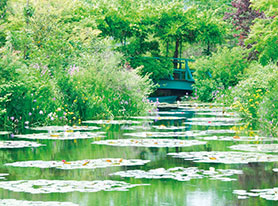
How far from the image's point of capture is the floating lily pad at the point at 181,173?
30.0 feet

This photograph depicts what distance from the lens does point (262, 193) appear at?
793cm

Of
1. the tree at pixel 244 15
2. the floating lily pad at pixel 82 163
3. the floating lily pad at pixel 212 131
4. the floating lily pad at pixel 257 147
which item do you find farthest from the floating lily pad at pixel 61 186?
the tree at pixel 244 15

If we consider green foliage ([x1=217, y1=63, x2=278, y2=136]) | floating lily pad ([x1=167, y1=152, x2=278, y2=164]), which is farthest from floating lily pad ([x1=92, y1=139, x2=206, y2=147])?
green foliage ([x1=217, y1=63, x2=278, y2=136])

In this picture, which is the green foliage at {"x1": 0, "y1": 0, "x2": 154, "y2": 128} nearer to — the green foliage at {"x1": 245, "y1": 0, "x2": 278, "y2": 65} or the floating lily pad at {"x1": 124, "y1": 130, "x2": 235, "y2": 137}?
the floating lily pad at {"x1": 124, "y1": 130, "x2": 235, "y2": 137}

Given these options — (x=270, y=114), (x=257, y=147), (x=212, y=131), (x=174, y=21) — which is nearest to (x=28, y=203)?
(x=257, y=147)

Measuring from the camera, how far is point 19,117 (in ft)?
56.7

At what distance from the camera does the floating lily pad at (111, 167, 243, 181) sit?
915 cm

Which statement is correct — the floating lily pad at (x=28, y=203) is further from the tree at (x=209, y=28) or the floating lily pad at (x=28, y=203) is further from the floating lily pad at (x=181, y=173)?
the tree at (x=209, y=28)

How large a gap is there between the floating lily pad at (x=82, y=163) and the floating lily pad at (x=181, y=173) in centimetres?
75

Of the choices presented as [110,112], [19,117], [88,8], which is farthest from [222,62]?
[19,117]

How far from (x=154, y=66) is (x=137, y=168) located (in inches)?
1245

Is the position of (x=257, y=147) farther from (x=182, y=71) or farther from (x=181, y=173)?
(x=182, y=71)

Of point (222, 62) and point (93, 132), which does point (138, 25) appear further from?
point (93, 132)

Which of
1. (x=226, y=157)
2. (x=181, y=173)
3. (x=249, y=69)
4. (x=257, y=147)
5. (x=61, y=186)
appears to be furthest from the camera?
(x=249, y=69)
